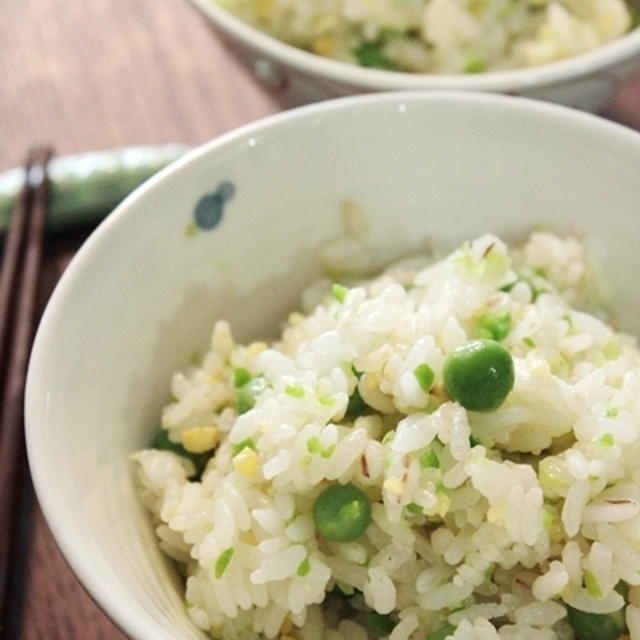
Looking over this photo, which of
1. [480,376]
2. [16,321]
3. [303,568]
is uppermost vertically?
[480,376]

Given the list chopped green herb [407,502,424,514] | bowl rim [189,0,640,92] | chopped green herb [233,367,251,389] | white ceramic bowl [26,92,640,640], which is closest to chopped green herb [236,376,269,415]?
chopped green herb [233,367,251,389]

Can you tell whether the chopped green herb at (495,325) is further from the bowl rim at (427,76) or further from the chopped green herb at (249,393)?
the bowl rim at (427,76)

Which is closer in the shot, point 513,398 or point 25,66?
point 513,398

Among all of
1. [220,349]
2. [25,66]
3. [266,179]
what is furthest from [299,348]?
[25,66]

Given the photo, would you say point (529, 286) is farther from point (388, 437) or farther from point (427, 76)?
point (427, 76)

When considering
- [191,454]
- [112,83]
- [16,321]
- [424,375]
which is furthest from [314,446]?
[112,83]

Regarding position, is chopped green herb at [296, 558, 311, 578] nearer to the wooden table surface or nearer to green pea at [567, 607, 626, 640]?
A: green pea at [567, 607, 626, 640]

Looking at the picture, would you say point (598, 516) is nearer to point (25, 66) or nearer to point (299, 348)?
point (299, 348)
